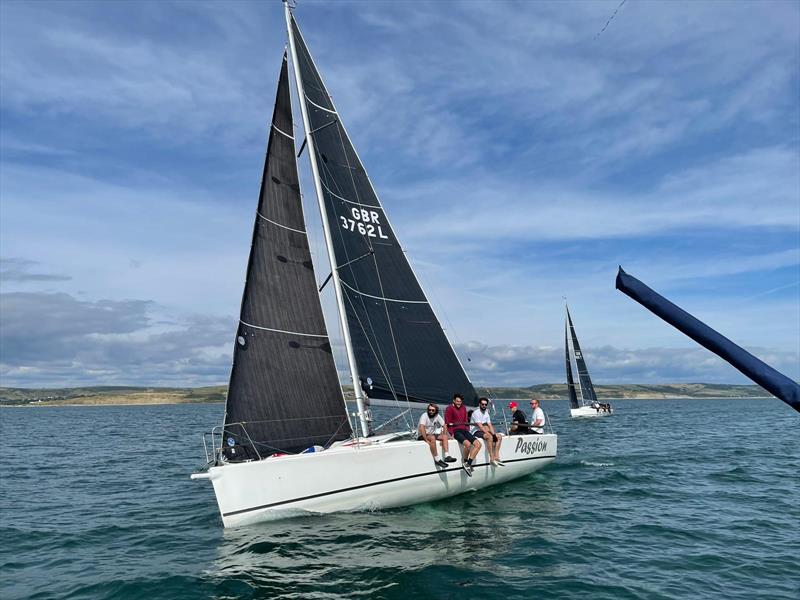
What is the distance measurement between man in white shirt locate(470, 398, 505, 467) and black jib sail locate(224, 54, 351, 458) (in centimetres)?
339

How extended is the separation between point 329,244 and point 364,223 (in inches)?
73.2

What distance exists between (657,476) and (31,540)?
55.9ft

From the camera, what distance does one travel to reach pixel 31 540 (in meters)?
11.9

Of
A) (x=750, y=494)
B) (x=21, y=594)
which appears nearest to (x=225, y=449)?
(x=21, y=594)

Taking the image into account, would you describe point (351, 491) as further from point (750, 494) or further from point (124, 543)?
point (750, 494)

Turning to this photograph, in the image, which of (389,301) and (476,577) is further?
(389,301)

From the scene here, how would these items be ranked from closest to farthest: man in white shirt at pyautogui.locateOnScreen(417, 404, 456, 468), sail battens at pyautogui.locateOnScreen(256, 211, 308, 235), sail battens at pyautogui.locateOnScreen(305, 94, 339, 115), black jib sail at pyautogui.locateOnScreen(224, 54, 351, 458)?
black jib sail at pyautogui.locateOnScreen(224, 54, 351, 458) → man in white shirt at pyautogui.locateOnScreen(417, 404, 456, 468) → sail battens at pyautogui.locateOnScreen(256, 211, 308, 235) → sail battens at pyautogui.locateOnScreen(305, 94, 339, 115)

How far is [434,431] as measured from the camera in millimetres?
13773

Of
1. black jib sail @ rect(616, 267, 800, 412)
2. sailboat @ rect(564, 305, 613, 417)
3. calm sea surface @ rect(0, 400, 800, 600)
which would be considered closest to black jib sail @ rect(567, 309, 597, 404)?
sailboat @ rect(564, 305, 613, 417)

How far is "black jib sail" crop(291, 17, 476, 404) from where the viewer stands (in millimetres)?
15258

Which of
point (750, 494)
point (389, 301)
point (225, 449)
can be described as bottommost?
point (750, 494)

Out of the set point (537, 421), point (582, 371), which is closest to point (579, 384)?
A: point (582, 371)

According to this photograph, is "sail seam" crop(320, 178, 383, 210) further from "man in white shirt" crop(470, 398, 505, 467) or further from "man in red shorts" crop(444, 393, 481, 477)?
"man in white shirt" crop(470, 398, 505, 467)

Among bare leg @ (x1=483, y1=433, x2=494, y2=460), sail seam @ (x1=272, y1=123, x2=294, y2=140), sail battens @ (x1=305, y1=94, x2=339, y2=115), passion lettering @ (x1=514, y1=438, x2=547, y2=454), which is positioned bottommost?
passion lettering @ (x1=514, y1=438, x2=547, y2=454)
